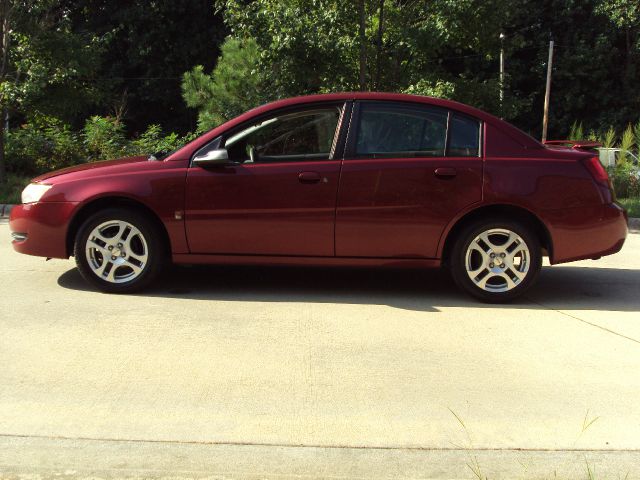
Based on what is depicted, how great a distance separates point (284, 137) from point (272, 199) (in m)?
0.54

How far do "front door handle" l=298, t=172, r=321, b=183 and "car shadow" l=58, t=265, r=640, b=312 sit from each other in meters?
0.98

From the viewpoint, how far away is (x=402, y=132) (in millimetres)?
5523

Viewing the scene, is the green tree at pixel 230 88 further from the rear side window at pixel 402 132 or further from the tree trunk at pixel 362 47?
the rear side window at pixel 402 132

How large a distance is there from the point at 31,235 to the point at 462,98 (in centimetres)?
949

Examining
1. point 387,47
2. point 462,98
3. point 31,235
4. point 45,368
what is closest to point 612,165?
point 462,98

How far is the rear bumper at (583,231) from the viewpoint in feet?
18.0

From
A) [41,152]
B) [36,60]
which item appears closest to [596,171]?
[36,60]

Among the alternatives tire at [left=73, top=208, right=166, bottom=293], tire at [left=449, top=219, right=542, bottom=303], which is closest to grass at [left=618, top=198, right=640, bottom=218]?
tire at [left=449, top=219, right=542, bottom=303]

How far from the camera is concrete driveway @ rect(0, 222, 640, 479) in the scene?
2941 millimetres

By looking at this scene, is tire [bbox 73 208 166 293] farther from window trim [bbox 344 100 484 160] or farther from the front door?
window trim [bbox 344 100 484 160]

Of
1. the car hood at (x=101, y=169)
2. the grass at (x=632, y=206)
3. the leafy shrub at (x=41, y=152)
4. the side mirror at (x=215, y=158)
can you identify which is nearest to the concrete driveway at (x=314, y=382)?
the car hood at (x=101, y=169)

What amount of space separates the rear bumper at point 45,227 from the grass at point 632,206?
912cm

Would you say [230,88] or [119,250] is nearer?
[119,250]

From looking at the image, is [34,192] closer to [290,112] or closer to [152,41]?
[290,112]
